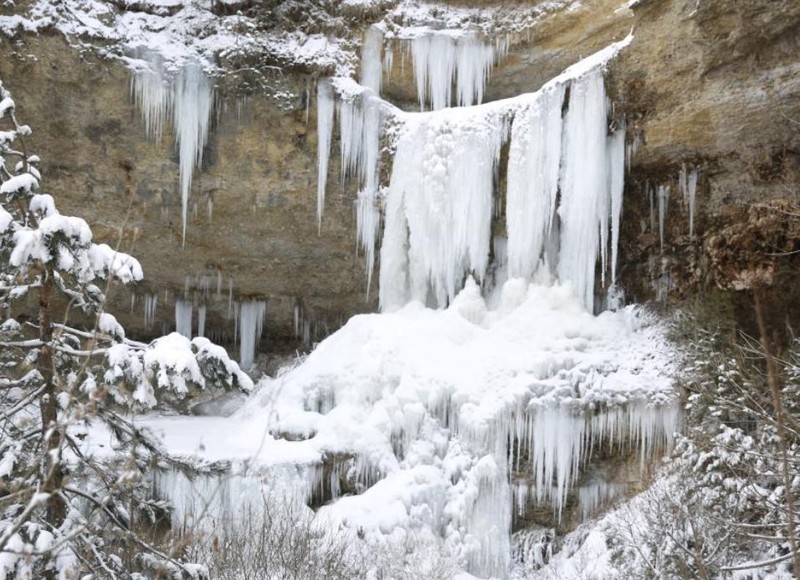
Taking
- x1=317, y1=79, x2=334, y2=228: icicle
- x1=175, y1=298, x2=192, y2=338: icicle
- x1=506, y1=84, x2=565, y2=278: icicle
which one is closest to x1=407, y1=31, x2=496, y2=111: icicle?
x1=317, y1=79, x2=334, y2=228: icicle

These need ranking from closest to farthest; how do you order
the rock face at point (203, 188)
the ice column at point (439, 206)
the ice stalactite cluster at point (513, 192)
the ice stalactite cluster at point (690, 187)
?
the ice stalactite cluster at point (690, 187) < the ice stalactite cluster at point (513, 192) < the ice column at point (439, 206) < the rock face at point (203, 188)

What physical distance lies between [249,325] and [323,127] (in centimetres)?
493

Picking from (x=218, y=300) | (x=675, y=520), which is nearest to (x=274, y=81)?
(x=218, y=300)

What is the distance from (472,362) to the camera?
13719mm

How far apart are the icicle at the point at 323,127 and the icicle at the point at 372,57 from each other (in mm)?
1243

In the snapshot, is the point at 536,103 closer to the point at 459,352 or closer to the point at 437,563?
the point at 459,352

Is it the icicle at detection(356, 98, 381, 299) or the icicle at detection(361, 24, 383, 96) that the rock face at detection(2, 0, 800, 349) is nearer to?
the icicle at detection(356, 98, 381, 299)

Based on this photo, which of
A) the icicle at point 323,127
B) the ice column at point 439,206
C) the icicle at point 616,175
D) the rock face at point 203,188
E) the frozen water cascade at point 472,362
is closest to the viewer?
the frozen water cascade at point 472,362

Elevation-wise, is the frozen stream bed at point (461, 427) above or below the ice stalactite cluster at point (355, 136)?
below

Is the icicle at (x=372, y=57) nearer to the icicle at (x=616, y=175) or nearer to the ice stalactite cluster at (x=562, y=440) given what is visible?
the icicle at (x=616, y=175)

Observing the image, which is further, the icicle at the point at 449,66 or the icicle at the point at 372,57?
the icicle at the point at 449,66

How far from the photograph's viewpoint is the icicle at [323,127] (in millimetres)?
17031

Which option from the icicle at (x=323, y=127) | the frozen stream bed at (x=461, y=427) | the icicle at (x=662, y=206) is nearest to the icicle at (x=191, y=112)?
the icicle at (x=323, y=127)

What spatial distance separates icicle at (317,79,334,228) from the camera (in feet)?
55.9
